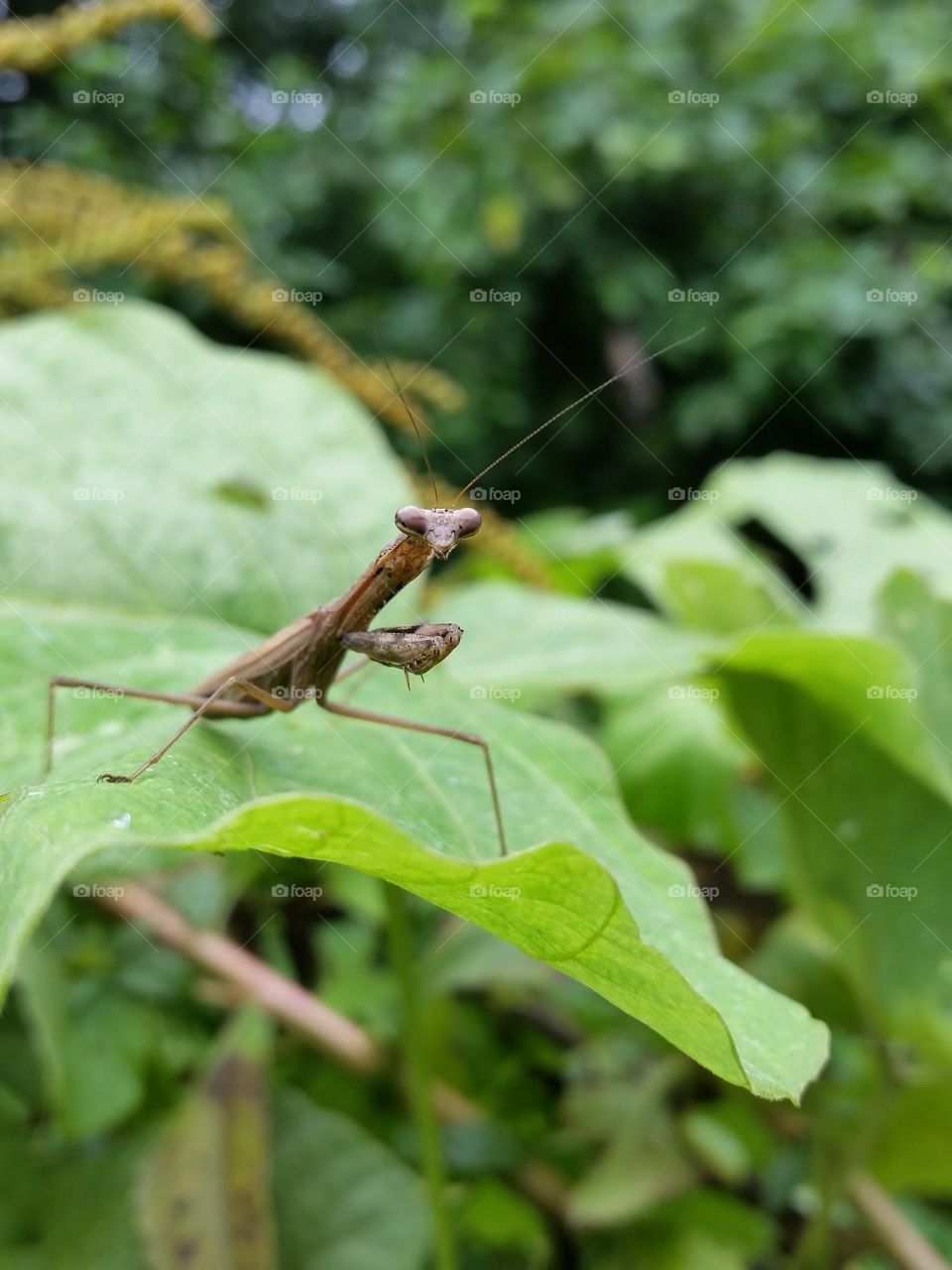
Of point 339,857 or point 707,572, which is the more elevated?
point 339,857

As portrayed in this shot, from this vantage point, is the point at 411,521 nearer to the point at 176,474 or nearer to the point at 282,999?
the point at 176,474

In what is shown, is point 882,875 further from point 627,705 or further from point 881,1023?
point 627,705

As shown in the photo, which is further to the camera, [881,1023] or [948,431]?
[948,431]

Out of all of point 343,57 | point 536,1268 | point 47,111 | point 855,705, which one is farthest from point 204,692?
point 343,57
